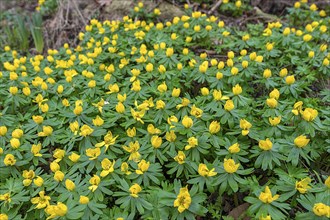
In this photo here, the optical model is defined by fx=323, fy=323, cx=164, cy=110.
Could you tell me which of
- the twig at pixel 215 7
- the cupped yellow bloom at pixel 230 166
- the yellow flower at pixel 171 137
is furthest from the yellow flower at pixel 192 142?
the twig at pixel 215 7

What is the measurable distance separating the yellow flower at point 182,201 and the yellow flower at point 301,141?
0.84m

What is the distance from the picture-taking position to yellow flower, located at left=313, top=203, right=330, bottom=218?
1809mm

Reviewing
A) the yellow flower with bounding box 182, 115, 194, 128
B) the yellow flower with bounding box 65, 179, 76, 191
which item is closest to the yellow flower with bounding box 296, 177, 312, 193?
the yellow flower with bounding box 182, 115, 194, 128

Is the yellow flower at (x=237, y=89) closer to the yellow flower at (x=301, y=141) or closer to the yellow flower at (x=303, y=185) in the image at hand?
the yellow flower at (x=301, y=141)

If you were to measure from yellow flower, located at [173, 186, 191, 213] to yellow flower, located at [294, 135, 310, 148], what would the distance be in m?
0.84

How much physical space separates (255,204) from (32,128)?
1.89 meters

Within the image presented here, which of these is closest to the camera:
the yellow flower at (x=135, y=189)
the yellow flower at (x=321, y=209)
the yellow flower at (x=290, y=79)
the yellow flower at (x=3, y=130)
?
the yellow flower at (x=321, y=209)

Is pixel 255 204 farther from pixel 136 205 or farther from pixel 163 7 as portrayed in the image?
pixel 163 7

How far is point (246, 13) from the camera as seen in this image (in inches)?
183

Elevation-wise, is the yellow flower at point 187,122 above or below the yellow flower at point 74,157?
above

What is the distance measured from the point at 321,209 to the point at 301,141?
51 centimetres

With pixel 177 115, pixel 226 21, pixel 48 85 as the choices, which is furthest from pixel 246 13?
pixel 48 85

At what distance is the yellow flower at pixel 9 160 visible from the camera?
2375mm

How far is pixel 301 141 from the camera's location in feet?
7.16
